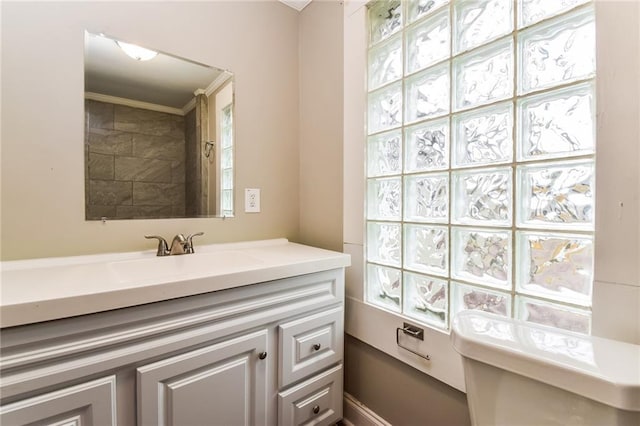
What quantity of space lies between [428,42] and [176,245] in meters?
1.25

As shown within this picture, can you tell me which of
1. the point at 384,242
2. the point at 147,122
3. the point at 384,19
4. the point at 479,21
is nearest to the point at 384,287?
the point at 384,242

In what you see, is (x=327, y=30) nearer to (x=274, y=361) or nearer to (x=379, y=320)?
(x=379, y=320)

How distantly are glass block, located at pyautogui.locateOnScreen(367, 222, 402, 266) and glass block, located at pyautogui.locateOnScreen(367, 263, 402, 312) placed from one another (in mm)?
36

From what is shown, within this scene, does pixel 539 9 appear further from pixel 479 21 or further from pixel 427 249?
pixel 427 249

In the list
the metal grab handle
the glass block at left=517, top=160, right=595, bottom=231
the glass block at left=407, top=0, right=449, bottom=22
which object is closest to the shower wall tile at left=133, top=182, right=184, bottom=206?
the metal grab handle

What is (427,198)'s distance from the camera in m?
0.99

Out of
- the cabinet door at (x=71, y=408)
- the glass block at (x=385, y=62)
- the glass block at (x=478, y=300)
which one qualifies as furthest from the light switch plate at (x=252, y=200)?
the glass block at (x=478, y=300)

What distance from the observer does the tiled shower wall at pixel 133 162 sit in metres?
1.03

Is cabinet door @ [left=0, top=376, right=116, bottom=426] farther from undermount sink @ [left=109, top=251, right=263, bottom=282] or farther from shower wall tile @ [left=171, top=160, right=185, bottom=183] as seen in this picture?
shower wall tile @ [left=171, top=160, right=185, bottom=183]

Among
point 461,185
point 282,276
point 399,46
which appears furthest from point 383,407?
point 399,46

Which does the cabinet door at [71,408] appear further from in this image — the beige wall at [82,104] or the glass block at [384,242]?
the glass block at [384,242]

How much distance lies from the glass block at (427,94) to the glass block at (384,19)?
0.81 feet

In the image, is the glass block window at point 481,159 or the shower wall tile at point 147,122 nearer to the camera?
the glass block window at point 481,159

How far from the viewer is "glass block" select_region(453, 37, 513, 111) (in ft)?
2.63
